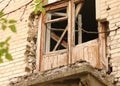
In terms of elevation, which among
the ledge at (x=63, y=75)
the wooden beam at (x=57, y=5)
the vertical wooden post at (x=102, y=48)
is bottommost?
the ledge at (x=63, y=75)

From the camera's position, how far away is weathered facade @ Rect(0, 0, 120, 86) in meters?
5.62

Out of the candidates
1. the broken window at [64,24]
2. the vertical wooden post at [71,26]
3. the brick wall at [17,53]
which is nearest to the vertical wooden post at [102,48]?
the broken window at [64,24]

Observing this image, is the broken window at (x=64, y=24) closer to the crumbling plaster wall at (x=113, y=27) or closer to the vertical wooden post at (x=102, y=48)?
the vertical wooden post at (x=102, y=48)

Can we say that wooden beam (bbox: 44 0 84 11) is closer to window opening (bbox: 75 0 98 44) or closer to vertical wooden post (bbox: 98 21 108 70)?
window opening (bbox: 75 0 98 44)

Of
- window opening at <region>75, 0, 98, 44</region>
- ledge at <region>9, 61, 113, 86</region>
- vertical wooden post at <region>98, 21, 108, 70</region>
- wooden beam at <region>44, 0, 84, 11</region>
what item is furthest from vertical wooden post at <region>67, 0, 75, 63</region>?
ledge at <region>9, 61, 113, 86</region>

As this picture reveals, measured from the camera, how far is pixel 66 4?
7887mm

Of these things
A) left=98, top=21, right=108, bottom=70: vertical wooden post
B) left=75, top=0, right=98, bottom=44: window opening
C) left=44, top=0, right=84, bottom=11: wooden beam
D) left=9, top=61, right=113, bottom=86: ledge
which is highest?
left=44, top=0, right=84, bottom=11: wooden beam

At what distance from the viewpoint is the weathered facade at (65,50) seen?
5.62 meters

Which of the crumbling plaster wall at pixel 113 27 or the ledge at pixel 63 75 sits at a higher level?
the crumbling plaster wall at pixel 113 27

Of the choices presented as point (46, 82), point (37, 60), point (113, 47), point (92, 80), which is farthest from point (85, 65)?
point (37, 60)

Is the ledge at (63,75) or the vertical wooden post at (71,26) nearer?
the ledge at (63,75)

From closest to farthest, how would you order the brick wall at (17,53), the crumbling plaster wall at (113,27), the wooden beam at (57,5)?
the crumbling plaster wall at (113,27), the brick wall at (17,53), the wooden beam at (57,5)

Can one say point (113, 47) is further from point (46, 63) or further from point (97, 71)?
point (46, 63)

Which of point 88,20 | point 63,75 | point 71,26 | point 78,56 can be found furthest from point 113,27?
point 88,20
